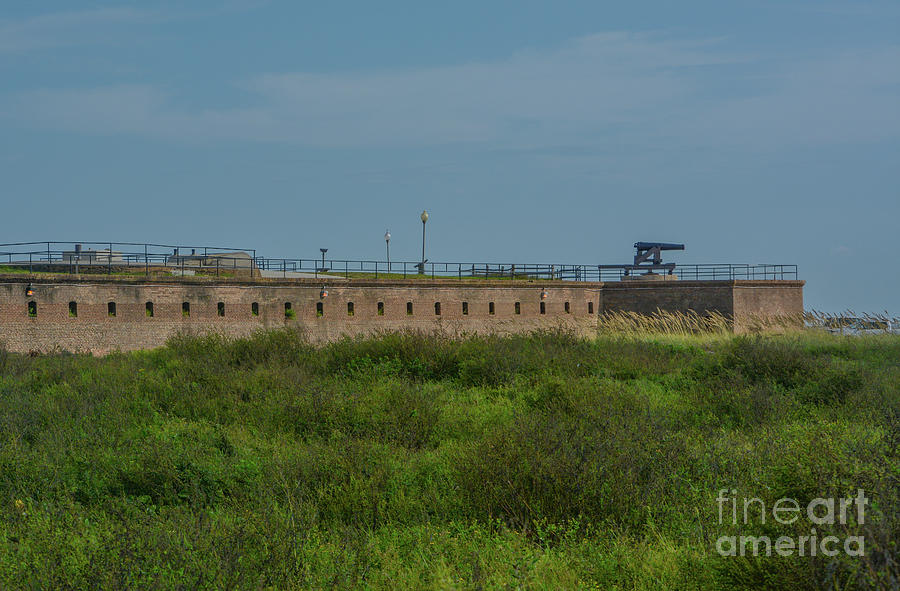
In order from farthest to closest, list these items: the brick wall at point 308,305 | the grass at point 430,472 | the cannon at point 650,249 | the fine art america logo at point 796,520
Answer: the cannon at point 650,249 → the brick wall at point 308,305 → the grass at point 430,472 → the fine art america logo at point 796,520

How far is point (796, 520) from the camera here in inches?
215

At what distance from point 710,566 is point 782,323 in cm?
3572

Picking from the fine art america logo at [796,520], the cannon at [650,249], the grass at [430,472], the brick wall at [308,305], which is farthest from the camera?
the cannon at [650,249]

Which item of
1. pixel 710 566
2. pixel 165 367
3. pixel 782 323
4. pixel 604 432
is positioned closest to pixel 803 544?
pixel 710 566

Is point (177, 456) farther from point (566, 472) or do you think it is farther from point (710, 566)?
point (710, 566)

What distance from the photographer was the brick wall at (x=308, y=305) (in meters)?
27.7

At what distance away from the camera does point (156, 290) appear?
98.1ft

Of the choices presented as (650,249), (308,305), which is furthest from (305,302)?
(650,249)

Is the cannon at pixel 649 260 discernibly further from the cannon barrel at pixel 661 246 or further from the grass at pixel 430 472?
the grass at pixel 430 472

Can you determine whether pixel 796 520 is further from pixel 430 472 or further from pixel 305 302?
pixel 305 302

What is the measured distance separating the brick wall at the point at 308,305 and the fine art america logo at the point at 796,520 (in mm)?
20271

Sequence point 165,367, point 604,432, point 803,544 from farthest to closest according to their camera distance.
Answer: point 165,367 → point 604,432 → point 803,544

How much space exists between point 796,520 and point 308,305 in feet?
96.2

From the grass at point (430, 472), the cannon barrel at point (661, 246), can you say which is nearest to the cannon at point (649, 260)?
the cannon barrel at point (661, 246)
